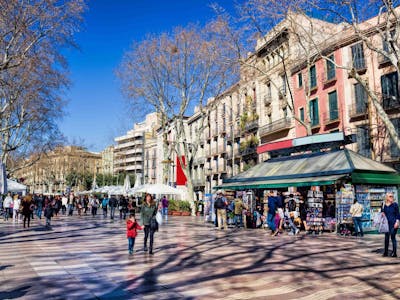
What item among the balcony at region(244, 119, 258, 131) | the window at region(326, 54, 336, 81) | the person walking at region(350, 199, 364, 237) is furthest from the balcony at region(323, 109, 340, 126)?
the person walking at region(350, 199, 364, 237)

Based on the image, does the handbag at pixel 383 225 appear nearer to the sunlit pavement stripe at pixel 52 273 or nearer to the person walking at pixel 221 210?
the sunlit pavement stripe at pixel 52 273

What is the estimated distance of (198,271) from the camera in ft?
25.2

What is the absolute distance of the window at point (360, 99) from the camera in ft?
84.9

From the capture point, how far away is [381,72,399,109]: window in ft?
78.5

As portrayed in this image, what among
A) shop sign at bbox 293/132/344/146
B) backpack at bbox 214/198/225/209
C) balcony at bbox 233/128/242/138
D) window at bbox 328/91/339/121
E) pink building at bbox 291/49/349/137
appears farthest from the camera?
balcony at bbox 233/128/242/138

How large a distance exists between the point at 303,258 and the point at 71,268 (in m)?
5.36

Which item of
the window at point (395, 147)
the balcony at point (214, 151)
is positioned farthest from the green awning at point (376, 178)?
the balcony at point (214, 151)

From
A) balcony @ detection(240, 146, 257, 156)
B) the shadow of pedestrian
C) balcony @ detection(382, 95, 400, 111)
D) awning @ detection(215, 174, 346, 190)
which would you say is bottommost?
the shadow of pedestrian

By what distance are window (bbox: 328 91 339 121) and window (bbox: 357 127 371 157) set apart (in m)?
2.51

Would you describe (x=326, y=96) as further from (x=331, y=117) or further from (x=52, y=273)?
(x=52, y=273)

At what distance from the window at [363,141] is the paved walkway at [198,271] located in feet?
Answer: 49.6

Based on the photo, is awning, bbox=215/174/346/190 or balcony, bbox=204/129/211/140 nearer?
awning, bbox=215/174/346/190

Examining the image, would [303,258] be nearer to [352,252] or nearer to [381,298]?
[352,252]

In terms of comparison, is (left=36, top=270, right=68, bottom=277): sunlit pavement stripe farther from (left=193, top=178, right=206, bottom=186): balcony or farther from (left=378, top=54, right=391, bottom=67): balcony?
(left=193, top=178, right=206, bottom=186): balcony
